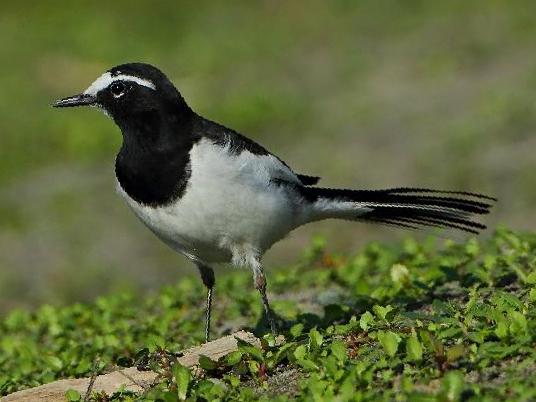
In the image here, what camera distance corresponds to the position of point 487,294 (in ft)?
24.7

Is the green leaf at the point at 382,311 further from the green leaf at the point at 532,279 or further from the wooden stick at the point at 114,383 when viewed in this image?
the green leaf at the point at 532,279

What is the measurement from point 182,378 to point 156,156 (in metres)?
1.77

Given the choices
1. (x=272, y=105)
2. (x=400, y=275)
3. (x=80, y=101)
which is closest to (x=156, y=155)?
(x=80, y=101)

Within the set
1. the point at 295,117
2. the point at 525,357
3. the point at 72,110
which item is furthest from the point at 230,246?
the point at 72,110

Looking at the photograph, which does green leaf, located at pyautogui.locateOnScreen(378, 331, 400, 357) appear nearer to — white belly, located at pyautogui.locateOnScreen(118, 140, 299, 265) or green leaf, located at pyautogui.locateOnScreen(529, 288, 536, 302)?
green leaf, located at pyautogui.locateOnScreen(529, 288, 536, 302)

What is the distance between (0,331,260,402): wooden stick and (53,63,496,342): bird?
0.80 m

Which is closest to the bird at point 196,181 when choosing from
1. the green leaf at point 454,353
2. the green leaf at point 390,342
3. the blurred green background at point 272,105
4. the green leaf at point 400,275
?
the green leaf at point 400,275

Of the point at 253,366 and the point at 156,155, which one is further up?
the point at 156,155

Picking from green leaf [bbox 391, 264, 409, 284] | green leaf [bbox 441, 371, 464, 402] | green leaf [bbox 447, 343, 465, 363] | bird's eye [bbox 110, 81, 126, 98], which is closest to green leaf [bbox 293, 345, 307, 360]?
green leaf [bbox 447, 343, 465, 363]

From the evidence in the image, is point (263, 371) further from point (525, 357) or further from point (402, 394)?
point (525, 357)

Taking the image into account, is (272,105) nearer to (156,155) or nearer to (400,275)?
(400,275)

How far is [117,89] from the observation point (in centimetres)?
751

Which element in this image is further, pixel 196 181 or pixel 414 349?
pixel 196 181

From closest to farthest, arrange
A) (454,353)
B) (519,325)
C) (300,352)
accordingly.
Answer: (454,353) < (519,325) < (300,352)
